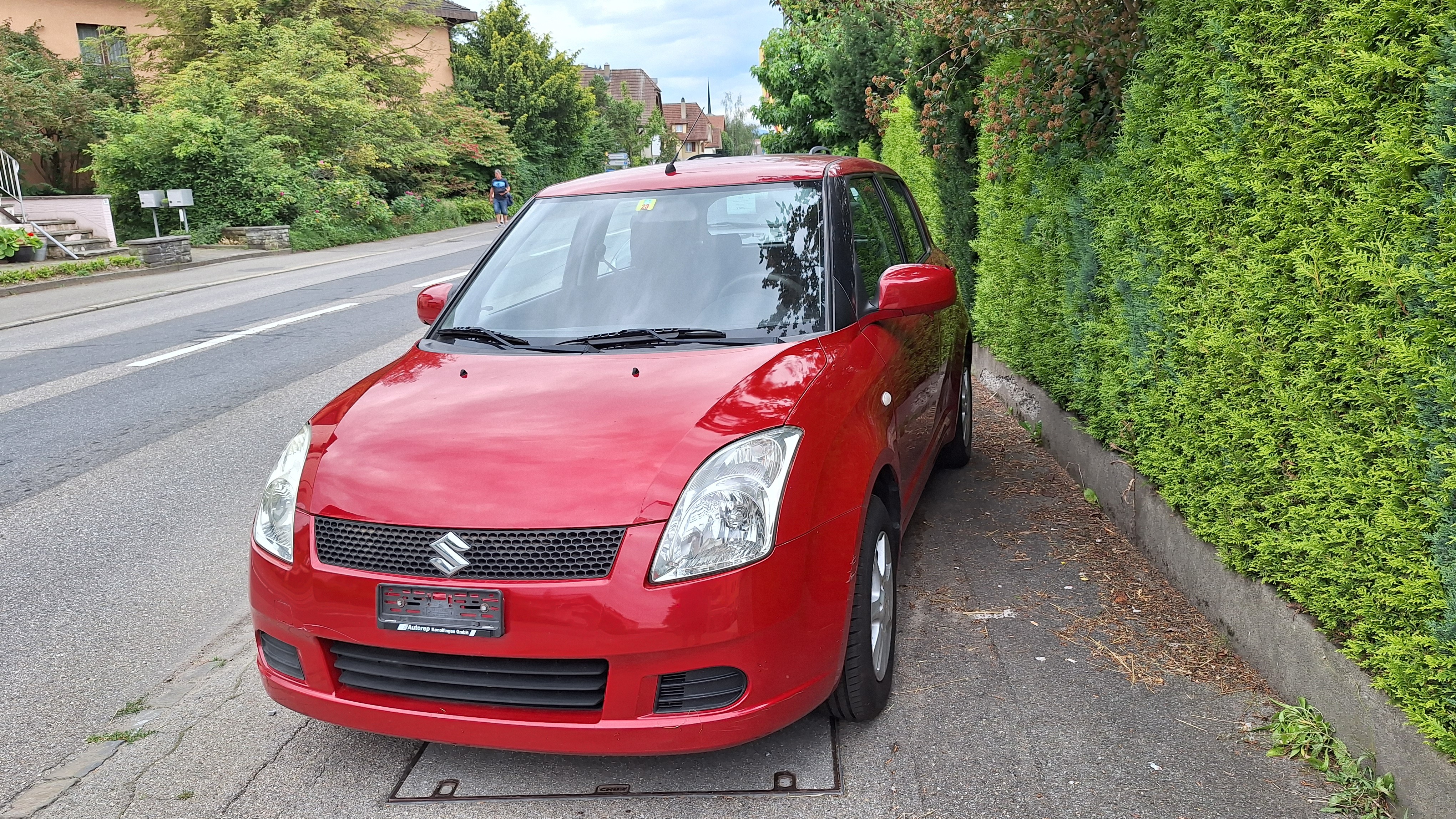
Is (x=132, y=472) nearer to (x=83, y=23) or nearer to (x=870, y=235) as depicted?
(x=870, y=235)

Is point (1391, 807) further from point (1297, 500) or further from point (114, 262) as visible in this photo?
point (114, 262)

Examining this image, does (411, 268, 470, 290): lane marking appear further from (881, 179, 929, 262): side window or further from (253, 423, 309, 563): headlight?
(253, 423, 309, 563): headlight

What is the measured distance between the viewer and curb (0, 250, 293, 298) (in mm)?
16797

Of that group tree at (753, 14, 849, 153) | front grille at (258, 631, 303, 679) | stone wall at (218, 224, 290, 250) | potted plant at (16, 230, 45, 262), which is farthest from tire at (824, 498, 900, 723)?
stone wall at (218, 224, 290, 250)

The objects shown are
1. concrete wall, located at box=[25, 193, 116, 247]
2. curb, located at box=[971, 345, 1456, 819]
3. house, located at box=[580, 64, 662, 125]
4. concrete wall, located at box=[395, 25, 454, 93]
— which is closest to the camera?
curb, located at box=[971, 345, 1456, 819]

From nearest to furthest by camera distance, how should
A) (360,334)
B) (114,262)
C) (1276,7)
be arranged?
(1276,7)
(360,334)
(114,262)

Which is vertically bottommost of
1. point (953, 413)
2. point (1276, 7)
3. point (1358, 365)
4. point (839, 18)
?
Result: point (953, 413)

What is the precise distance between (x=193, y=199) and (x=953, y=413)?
24.5 m

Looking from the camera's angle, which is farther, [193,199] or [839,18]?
[193,199]

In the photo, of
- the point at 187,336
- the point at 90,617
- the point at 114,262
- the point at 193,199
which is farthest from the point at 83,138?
the point at 90,617

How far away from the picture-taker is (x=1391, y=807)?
2.69 m

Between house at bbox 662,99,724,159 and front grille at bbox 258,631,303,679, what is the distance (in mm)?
124131

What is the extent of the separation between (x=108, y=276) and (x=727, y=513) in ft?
64.7

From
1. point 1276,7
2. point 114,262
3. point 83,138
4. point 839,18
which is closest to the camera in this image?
point 1276,7
